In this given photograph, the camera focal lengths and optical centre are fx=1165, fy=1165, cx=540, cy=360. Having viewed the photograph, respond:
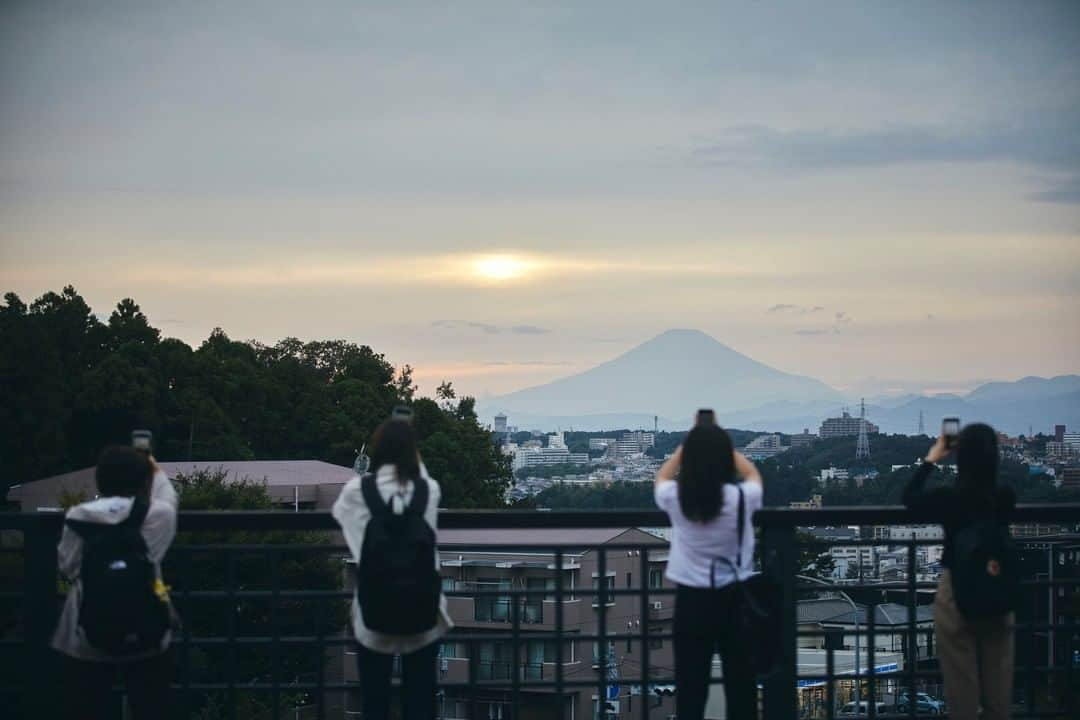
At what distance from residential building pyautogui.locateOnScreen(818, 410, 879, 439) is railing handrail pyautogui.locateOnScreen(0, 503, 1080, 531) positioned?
72887 mm

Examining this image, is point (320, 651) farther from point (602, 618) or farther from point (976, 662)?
point (976, 662)

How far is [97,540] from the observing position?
5047 millimetres

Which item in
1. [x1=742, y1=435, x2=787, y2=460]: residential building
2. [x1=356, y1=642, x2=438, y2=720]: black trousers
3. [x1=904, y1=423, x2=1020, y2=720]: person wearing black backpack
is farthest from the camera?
[x1=742, y1=435, x2=787, y2=460]: residential building

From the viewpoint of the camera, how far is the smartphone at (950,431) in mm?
5504

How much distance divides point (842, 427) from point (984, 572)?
88.5 m

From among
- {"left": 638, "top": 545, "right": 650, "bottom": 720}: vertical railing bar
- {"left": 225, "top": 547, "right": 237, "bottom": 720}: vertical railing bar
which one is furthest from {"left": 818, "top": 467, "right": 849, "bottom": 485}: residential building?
{"left": 225, "top": 547, "right": 237, "bottom": 720}: vertical railing bar

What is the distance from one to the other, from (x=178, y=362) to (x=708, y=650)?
70111mm

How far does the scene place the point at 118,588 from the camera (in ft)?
16.5

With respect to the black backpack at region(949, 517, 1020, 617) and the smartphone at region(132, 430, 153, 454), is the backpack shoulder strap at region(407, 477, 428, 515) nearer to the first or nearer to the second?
Answer: the smartphone at region(132, 430, 153, 454)

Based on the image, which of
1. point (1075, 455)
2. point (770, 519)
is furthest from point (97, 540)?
point (1075, 455)

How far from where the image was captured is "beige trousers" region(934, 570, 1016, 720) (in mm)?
5195

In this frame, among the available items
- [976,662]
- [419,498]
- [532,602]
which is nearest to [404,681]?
[419,498]

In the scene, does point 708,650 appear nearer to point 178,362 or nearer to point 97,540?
point 97,540

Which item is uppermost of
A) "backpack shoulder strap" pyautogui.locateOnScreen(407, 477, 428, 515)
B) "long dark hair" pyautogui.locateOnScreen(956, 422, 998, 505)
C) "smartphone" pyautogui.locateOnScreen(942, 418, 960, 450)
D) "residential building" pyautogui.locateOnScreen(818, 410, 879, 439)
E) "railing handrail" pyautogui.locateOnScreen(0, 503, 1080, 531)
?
"residential building" pyautogui.locateOnScreen(818, 410, 879, 439)
